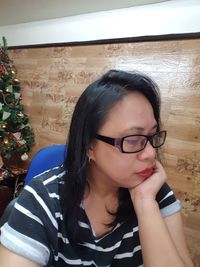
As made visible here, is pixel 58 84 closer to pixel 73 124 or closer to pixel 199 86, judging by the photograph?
pixel 199 86

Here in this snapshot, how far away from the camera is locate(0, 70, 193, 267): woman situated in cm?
79

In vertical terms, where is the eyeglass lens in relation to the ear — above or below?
above

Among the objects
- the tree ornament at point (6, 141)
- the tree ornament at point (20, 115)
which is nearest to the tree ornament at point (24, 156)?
the tree ornament at point (6, 141)

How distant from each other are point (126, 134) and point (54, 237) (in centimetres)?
40

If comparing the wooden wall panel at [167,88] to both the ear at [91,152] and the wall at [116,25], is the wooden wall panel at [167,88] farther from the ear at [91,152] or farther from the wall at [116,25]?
the ear at [91,152]

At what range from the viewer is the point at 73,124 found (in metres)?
0.90

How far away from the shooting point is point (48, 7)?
254 cm

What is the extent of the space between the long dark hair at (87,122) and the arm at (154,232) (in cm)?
13

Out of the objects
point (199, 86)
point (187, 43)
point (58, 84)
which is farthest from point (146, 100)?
point (58, 84)

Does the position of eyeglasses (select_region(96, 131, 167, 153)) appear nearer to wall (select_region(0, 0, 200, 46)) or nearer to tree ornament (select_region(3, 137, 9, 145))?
wall (select_region(0, 0, 200, 46))

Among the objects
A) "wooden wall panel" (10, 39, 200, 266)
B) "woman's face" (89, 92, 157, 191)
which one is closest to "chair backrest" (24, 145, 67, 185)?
"woman's face" (89, 92, 157, 191)

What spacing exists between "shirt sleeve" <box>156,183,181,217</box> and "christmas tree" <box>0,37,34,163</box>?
2016 millimetres

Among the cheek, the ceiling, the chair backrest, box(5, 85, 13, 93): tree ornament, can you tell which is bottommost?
the chair backrest

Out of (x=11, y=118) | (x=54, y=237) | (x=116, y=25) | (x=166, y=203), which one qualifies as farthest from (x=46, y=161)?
(x=11, y=118)
